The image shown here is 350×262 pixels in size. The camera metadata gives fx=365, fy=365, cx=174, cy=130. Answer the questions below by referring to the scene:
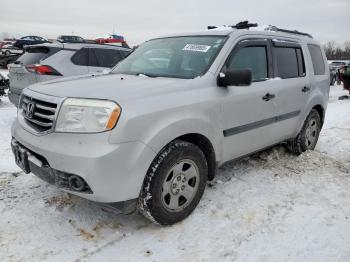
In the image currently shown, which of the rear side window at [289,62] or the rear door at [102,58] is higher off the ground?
the rear side window at [289,62]

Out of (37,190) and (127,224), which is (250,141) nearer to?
(127,224)

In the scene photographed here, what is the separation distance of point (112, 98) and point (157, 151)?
56cm

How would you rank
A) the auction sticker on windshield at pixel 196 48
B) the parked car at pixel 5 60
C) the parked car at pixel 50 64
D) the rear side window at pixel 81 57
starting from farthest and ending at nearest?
the parked car at pixel 5 60, the rear side window at pixel 81 57, the parked car at pixel 50 64, the auction sticker on windshield at pixel 196 48

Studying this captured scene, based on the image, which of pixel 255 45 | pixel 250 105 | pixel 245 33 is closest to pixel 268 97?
pixel 250 105

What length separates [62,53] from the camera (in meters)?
7.29

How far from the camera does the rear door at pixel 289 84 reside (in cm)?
453

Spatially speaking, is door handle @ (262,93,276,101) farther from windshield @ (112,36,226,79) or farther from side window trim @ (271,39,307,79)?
windshield @ (112,36,226,79)

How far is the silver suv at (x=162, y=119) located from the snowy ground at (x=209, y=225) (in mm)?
307

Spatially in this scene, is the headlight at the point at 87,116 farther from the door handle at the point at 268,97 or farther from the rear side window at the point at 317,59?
the rear side window at the point at 317,59

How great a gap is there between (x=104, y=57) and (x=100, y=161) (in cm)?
585

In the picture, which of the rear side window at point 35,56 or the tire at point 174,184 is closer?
the tire at point 174,184

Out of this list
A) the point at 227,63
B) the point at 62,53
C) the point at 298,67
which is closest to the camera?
the point at 227,63

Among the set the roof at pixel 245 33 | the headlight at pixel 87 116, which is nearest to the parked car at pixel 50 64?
the roof at pixel 245 33

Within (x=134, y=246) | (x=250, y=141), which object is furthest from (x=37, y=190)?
(x=250, y=141)
